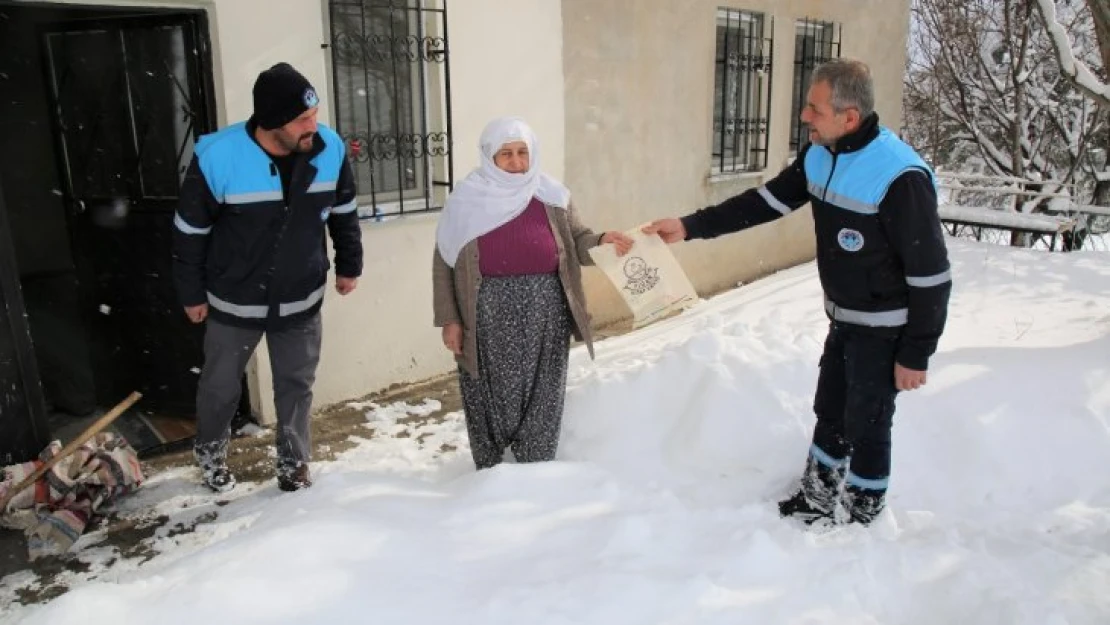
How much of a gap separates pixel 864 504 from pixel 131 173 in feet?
12.2

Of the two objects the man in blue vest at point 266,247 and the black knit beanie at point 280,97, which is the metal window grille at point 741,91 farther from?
the black knit beanie at point 280,97

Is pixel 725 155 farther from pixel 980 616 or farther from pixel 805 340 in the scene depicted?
pixel 980 616

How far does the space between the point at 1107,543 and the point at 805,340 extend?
1.79 metres

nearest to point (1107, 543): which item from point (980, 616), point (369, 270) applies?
point (980, 616)

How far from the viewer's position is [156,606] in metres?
1.73

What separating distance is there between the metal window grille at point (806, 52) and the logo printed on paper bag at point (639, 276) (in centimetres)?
534

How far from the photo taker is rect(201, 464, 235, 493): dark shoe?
3.37 m

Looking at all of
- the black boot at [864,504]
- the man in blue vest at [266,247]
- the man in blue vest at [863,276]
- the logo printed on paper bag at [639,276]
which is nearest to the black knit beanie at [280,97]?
the man in blue vest at [266,247]

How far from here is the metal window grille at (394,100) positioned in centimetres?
425

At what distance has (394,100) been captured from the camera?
448 centimetres

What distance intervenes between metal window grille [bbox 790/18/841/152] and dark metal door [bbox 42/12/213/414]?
597 cm

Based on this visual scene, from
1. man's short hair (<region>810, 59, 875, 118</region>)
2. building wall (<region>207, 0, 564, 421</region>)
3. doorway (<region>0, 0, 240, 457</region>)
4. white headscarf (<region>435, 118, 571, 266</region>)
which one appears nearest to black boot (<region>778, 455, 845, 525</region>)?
man's short hair (<region>810, 59, 875, 118</region>)

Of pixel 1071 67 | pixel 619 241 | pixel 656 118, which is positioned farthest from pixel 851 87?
pixel 656 118

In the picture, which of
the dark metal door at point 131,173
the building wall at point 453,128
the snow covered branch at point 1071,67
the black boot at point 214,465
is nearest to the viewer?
the black boot at point 214,465
